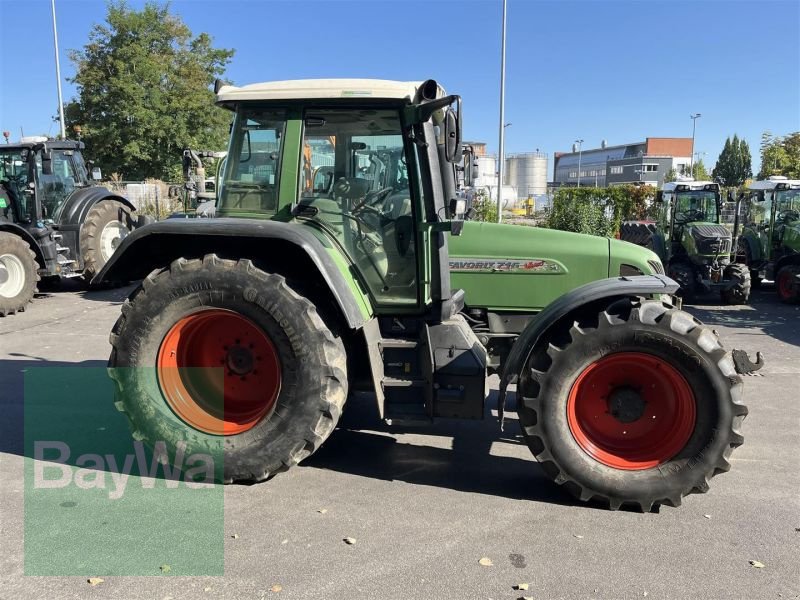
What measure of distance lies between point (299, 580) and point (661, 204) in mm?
13196

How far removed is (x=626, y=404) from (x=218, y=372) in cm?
268

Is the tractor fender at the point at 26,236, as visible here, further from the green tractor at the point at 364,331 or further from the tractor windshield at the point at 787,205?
the tractor windshield at the point at 787,205

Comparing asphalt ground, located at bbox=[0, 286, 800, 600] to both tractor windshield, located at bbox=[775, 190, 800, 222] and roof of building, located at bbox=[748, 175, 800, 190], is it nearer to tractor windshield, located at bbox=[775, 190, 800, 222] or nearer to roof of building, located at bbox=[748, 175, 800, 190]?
tractor windshield, located at bbox=[775, 190, 800, 222]

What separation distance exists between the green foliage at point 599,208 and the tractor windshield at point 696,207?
3174 millimetres

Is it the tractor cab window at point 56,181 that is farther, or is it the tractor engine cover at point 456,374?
the tractor cab window at point 56,181

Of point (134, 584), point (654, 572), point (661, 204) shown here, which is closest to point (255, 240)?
point (134, 584)

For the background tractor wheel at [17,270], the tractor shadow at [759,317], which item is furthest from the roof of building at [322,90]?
the background tractor wheel at [17,270]

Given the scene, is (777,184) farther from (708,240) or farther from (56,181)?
(56,181)

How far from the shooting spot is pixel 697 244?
39.0ft

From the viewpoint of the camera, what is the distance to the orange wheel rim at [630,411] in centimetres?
361

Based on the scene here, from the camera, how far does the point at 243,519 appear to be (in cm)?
350

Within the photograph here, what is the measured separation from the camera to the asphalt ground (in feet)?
9.55

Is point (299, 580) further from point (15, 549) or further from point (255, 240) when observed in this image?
A: point (255, 240)

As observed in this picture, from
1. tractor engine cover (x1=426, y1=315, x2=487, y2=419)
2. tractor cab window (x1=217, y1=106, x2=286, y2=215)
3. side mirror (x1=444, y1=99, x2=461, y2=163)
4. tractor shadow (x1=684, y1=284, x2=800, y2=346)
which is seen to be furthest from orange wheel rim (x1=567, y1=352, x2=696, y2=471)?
tractor shadow (x1=684, y1=284, x2=800, y2=346)
